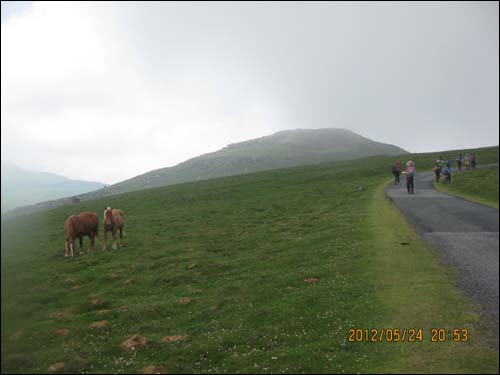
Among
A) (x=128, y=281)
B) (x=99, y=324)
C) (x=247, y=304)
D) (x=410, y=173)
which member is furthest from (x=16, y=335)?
(x=410, y=173)

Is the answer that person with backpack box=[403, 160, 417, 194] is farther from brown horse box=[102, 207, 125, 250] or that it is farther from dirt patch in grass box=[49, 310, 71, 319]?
dirt patch in grass box=[49, 310, 71, 319]

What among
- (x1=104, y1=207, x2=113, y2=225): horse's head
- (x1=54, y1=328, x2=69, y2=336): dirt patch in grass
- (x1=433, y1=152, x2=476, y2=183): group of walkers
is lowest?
(x1=54, y1=328, x2=69, y2=336): dirt patch in grass

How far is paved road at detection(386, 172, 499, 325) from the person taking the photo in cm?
1385

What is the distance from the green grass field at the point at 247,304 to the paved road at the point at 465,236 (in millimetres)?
901

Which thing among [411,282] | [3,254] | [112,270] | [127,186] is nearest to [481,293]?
[411,282]

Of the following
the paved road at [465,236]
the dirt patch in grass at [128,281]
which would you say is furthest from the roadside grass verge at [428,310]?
the dirt patch in grass at [128,281]

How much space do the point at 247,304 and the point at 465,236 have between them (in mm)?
13828

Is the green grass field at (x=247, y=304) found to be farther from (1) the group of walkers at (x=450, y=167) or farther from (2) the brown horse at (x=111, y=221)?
(1) the group of walkers at (x=450, y=167)

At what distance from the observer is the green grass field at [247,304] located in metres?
9.80

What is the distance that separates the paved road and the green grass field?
2.96 feet

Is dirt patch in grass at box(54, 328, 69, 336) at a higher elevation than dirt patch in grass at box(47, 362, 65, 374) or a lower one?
lower

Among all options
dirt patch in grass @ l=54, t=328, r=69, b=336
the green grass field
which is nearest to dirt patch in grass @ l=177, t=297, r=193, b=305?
the green grass field

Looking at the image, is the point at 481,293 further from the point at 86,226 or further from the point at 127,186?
the point at 127,186

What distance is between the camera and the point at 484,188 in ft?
132
